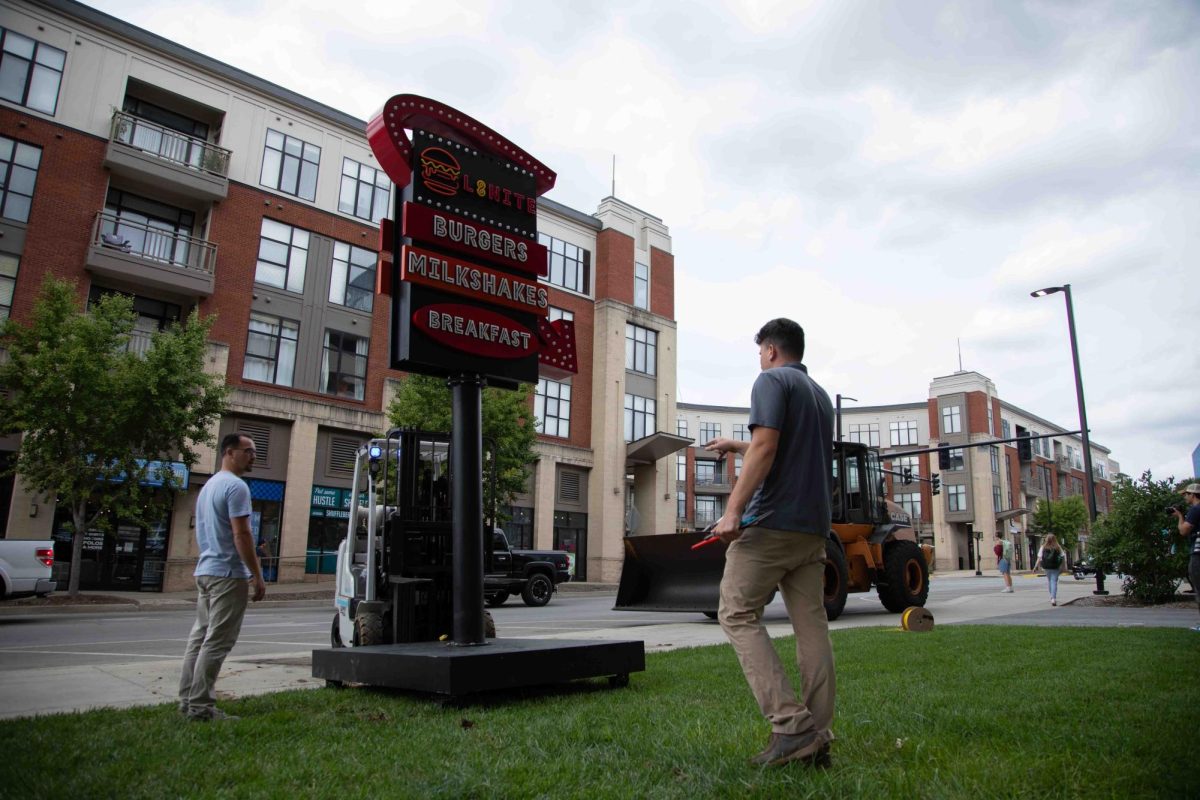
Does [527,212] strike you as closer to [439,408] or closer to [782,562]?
[782,562]

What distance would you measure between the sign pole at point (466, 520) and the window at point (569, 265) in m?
Result: 31.6

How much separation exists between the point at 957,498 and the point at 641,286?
1814 inches

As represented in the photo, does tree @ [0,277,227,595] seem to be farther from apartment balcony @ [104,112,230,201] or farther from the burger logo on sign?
the burger logo on sign

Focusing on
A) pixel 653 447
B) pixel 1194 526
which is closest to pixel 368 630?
pixel 1194 526

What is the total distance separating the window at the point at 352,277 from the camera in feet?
99.7

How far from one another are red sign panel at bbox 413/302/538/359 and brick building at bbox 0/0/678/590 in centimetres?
1412

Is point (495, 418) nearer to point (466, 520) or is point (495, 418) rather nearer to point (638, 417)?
point (638, 417)

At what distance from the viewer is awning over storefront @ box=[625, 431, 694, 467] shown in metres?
38.2

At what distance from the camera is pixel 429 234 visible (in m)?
6.50

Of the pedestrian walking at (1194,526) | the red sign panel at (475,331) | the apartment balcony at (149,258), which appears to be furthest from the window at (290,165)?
the pedestrian walking at (1194,526)

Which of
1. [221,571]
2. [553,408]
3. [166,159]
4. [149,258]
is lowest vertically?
[221,571]

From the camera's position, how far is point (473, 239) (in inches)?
268

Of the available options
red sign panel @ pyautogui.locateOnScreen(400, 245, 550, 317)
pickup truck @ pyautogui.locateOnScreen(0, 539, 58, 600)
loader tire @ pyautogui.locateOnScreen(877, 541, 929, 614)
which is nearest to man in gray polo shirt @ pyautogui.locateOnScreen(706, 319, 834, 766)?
red sign panel @ pyautogui.locateOnScreen(400, 245, 550, 317)

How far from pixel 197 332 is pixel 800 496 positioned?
21.3 m
